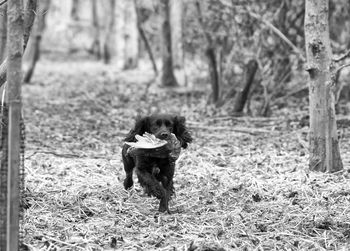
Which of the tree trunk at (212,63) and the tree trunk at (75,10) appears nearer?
the tree trunk at (212,63)

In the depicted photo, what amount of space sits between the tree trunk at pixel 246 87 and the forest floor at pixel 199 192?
48cm

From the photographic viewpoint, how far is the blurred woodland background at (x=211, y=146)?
606cm

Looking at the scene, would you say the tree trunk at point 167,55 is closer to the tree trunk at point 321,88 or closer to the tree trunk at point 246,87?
the tree trunk at point 246,87

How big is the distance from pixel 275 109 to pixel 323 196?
752 cm

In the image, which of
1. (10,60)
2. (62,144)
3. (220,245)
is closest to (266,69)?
(62,144)

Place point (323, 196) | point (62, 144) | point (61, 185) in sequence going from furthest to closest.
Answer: point (62, 144) → point (61, 185) → point (323, 196)

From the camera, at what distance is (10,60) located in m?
4.73

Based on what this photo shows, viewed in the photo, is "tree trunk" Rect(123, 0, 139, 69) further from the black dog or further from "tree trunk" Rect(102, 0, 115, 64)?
the black dog

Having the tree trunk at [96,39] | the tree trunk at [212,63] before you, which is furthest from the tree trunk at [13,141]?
the tree trunk at [96,39]

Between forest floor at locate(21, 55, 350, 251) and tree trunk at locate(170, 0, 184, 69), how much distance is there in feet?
18.0

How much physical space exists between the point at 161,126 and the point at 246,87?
6811mm

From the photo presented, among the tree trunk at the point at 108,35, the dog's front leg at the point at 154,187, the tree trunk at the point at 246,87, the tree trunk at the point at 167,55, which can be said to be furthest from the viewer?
the tree trunk at the point at 108,35

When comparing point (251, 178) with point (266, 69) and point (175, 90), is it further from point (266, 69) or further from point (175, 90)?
point (175, 90)

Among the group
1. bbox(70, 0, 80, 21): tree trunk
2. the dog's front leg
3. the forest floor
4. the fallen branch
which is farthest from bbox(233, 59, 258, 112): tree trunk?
bbox(70, 0, 80, 21): tree trunk
